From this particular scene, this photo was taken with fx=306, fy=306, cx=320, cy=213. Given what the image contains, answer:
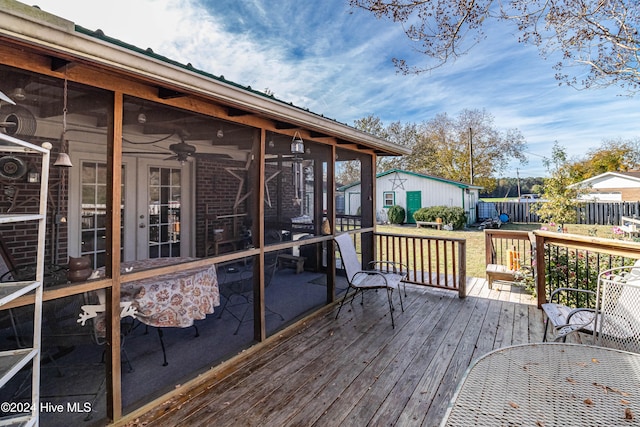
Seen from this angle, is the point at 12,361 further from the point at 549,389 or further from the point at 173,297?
the point at 549,389

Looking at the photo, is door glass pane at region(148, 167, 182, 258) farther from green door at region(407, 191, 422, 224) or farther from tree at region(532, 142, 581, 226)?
green door at region(407, 191, 422, 224)

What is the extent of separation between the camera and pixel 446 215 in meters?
14.0

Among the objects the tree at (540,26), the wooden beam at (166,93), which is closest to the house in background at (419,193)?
the tree at (540,26)

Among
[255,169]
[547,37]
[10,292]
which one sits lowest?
[10,292]

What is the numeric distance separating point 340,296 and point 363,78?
925cm

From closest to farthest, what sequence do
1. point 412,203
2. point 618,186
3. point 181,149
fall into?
point 181,149, point 412,203, point 618,186

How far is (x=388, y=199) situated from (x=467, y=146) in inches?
351

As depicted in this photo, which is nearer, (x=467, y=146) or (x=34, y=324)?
(x=34, y=324)

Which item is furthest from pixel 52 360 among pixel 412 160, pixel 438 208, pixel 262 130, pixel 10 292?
pixel 412 160

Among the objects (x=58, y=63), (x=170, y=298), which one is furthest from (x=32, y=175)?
(x=58, y=63)

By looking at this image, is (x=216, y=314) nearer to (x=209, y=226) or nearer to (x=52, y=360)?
(x=52, y=360)

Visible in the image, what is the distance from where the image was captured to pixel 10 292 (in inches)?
55.2

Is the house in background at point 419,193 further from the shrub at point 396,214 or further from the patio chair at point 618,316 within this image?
the patio chair at point 618,316

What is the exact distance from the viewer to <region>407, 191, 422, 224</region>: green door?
16375 millimetres
